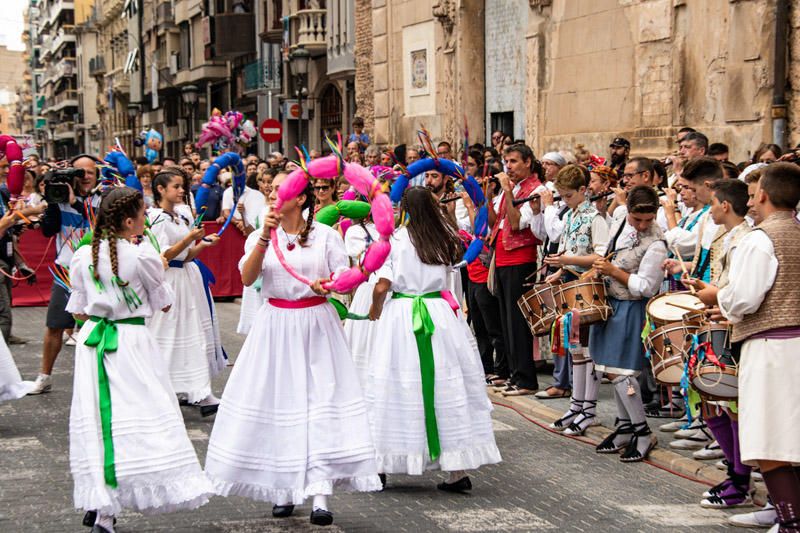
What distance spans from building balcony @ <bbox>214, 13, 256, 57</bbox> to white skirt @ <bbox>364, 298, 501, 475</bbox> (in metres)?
37.5

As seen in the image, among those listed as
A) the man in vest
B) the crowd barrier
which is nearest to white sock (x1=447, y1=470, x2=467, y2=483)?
the man in vest

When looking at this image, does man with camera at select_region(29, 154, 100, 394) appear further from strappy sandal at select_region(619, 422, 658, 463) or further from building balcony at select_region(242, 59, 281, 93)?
building balcony at select_region(242, 59, 281, 93)

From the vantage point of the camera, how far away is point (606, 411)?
9.76 metres

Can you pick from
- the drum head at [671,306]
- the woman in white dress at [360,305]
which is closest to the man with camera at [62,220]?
the woman in white dress at [360,305]

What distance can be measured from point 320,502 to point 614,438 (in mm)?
2865

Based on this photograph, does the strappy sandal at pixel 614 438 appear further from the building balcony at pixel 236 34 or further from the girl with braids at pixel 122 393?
the building balcony at pixel 236 34

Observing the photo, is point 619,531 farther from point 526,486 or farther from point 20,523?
point 20,523

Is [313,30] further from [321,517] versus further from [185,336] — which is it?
[321,517]

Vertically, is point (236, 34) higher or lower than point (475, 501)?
higher

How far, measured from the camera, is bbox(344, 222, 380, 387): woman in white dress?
8039 mm

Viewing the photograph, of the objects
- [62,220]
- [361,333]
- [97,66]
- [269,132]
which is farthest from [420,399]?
[97,66]

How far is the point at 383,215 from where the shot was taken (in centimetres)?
665

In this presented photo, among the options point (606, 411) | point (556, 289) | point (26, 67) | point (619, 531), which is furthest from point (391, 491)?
point (26, 67)

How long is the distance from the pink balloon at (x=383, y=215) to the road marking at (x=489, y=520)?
65.7 inches
